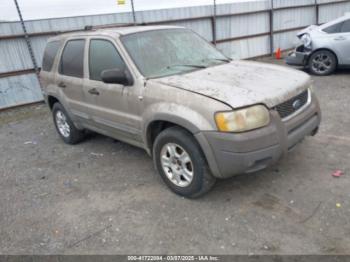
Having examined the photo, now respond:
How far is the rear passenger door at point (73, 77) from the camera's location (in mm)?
4430

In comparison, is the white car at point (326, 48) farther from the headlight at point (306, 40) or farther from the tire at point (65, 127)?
the tire at point (65, 127)

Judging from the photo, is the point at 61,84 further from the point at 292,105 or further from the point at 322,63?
the point at 322,63

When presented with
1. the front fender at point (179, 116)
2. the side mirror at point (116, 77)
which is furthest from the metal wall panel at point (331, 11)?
the front fender at point (179, 116)

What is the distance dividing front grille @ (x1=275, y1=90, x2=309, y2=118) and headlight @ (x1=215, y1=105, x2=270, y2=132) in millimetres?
301

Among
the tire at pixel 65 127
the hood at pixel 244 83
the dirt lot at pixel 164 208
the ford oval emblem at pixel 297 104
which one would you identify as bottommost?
the dirt lot at pixel 164 208

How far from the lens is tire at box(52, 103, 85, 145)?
5164 mm

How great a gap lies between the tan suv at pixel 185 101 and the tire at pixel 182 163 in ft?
0.04

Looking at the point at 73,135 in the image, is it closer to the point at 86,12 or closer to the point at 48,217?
the point at 48,217

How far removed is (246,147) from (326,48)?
6861 mm

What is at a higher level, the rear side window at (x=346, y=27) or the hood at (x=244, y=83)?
the hood at (x=244, y=83)

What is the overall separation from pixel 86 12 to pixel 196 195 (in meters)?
7.80

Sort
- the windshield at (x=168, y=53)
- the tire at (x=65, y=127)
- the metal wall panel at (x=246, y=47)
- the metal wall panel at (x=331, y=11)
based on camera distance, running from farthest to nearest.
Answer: the metal wall panel at (x=331, y=11)
the metal wall panel at (x=246, y=47)
the tire at (x=65, y=127)
the windshield at (x=168, y=53)

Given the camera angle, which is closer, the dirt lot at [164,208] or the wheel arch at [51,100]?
the dirt lot at [164,208]

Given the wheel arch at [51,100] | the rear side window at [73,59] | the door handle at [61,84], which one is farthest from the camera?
the wheel arch at [51,100]
